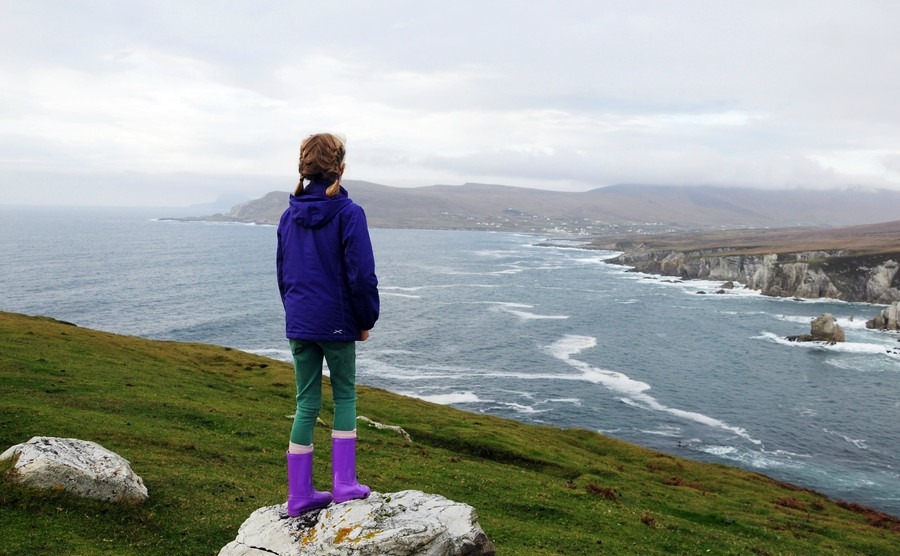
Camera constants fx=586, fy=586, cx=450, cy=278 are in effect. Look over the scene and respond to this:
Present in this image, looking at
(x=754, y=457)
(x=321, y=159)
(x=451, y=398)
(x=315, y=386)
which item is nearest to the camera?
(x=321, y=159)

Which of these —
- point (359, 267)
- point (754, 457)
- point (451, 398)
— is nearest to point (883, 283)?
point (754, 457)

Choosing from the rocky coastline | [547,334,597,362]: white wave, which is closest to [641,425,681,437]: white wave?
[547,334,597,362]: white wave

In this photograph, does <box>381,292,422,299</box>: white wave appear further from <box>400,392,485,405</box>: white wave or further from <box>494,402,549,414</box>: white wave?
<box>494,402,549,414</box>: white wave

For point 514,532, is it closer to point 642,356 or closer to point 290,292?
point 290,292

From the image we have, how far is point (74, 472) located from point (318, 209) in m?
11.3

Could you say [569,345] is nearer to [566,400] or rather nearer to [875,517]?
[566,400]

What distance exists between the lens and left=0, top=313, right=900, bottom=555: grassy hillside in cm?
1500

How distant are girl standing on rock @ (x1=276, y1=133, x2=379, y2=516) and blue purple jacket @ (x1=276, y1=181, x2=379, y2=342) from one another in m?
0.02

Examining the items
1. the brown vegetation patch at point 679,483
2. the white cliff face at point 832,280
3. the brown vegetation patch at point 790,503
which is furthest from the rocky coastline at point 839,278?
the brown vegetation patch at point 679,483

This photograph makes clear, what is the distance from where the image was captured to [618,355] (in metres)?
103

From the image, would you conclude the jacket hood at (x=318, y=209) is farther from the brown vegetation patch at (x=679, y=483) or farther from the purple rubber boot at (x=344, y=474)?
the brown vegetation patch at (x=679, y=483)

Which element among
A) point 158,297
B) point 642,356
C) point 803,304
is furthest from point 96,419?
point 803,304

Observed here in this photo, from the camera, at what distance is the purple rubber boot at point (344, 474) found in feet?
33.5

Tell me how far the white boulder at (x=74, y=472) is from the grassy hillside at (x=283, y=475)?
34cm
